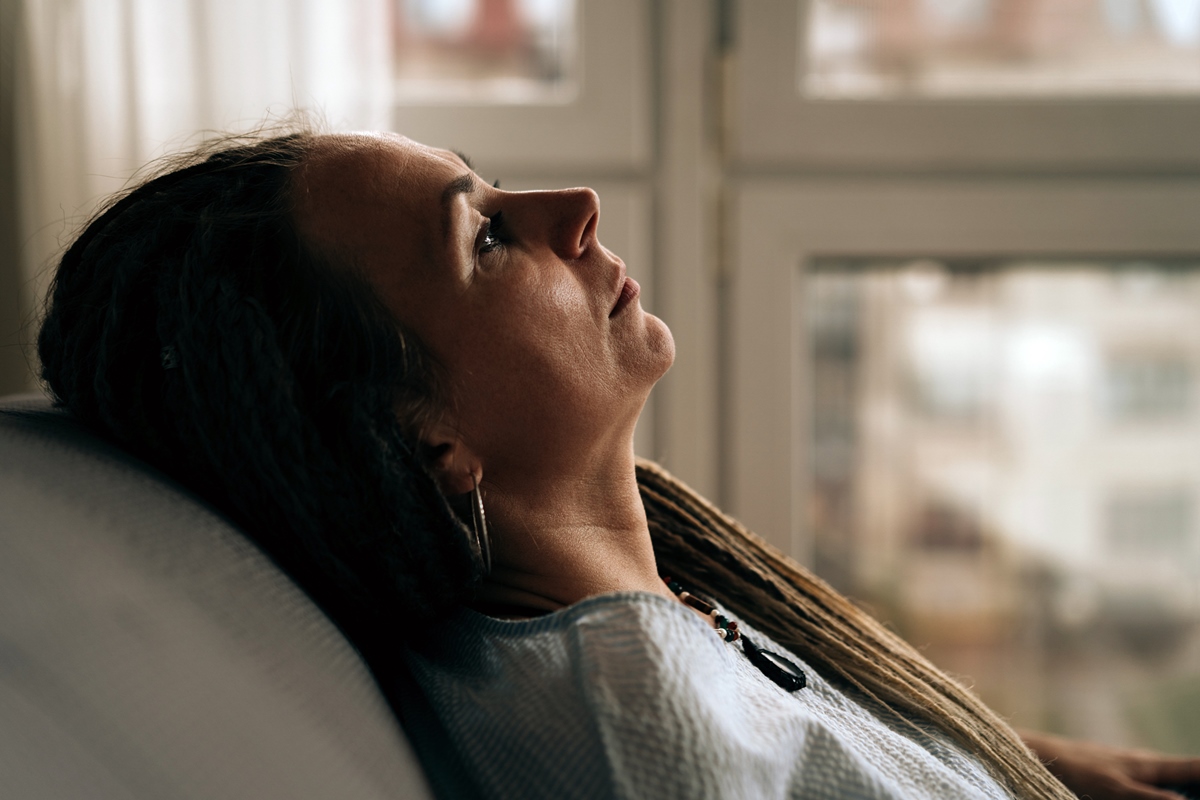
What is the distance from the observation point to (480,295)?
0.78 meters

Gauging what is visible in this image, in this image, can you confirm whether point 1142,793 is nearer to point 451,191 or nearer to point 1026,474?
point 1026,474

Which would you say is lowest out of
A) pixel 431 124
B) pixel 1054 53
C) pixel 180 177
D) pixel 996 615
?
pixel 996 615

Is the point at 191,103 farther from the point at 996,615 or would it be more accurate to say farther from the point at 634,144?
the point at 996,615

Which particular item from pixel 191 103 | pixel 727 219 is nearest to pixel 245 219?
pixel 191 103

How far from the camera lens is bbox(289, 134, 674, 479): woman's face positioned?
0.76m

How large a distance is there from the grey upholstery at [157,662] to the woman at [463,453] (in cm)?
7

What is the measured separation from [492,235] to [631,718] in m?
0.46

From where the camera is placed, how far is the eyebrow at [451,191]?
78 centimetres

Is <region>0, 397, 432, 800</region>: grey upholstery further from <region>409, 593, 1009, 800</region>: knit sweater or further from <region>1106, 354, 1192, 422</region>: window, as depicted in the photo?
<region>1106, 354, 1192, 422</region>: window

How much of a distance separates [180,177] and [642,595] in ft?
1.78

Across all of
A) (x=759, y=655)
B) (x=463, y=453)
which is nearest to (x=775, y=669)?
(x=759, y=655)

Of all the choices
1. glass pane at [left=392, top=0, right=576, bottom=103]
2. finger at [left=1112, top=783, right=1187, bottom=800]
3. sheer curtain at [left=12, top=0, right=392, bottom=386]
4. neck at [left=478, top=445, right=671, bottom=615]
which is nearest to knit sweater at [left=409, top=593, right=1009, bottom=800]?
neck at [left=478, top=445, right=671, bottom=615]

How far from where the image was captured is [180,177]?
0.80 metres

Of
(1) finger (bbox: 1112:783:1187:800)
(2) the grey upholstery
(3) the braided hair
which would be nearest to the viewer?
(2) the grey upholstery
